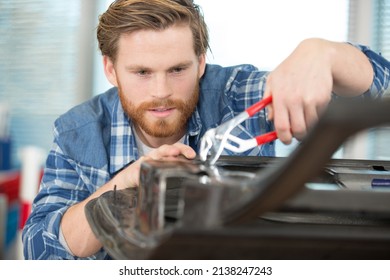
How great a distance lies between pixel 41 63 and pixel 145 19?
45.9 inches

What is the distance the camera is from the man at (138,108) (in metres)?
0.83

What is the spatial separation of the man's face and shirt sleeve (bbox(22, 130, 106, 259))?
14 cm

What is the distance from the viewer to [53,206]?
85 centimetres

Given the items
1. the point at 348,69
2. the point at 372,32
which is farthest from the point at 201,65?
the point at 372,32

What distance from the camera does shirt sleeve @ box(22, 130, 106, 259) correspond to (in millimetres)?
770

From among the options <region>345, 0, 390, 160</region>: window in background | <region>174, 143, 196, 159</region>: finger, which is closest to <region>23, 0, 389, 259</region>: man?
Answer: <region>174, 143, 196, 159</region>: finger

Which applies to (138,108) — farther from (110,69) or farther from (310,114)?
(310,114)

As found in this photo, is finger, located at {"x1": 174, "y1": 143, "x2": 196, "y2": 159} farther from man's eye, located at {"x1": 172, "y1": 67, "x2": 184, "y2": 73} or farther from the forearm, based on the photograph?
man's eye, located at {"x1": 172, "y1": 67, "x2": 184, "y2": 73}

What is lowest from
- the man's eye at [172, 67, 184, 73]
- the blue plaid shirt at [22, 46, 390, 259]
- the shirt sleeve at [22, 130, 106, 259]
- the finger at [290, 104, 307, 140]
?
the shirt sleeve at [22, 130, 106, 259]

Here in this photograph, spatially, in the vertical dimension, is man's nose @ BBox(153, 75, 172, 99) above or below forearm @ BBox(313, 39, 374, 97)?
below

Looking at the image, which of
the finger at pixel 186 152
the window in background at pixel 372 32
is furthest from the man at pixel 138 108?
the window in background at pixel 372 32

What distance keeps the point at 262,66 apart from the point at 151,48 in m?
1.10
